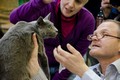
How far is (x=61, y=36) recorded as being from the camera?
6.08 feet

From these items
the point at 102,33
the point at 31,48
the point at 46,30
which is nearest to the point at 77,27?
the point at 102,33

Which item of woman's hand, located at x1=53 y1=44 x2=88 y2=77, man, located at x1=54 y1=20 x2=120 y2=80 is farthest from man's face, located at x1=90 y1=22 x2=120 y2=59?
woman's hand, located at x1=53 y1=44 x2=88 y2=77

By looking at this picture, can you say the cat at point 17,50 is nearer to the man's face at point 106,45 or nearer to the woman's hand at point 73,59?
the woman's hand at point 73,59

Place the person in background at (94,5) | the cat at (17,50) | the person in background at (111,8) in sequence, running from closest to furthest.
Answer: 1. the cat at (17,50)
2. the person in background at (111,8)
3. the person in background at (94,5)

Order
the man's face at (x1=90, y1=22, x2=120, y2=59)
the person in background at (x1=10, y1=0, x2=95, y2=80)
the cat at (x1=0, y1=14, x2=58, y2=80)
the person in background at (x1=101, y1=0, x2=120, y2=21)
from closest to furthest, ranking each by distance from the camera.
→ the cat at (x1=0, y1=14, x2=58, y2=80)
the man's face at (x1=90, y1=22, x2=120, y2=59)
the person in background at (x1=10, y1=0, x2=95, y2=80)
the person in background at (x1=101, y1=0, x2=120, y2=21)

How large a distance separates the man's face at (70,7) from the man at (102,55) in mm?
277

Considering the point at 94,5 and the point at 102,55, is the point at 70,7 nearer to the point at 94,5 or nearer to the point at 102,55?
the point at 102,55

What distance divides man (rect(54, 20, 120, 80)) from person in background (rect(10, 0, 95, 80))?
289mm

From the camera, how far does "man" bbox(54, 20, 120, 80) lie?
4.49 feet

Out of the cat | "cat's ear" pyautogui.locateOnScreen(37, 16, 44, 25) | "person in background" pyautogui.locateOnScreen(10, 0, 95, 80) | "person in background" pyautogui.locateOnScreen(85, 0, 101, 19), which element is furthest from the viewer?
"person in background" pyautogui.locateOnScreen(85, 0, 101, 19)

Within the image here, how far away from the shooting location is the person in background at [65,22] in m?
1.76

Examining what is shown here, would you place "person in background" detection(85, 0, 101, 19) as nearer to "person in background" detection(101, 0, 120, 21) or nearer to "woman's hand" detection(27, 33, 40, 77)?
"person in background" detection(101, 0, 120, 21)

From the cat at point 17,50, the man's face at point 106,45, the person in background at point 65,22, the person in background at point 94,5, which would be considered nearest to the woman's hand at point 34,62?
the cat at point 17,50

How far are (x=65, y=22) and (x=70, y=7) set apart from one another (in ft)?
0.43
